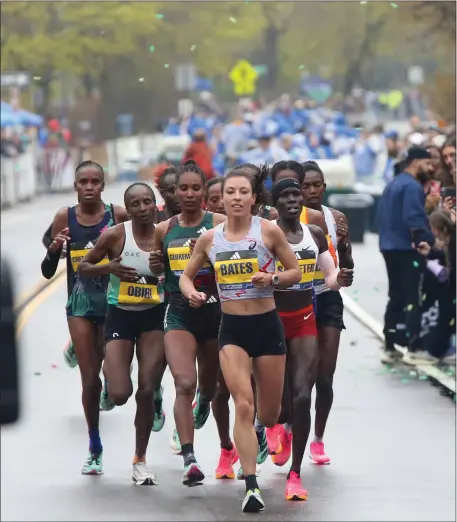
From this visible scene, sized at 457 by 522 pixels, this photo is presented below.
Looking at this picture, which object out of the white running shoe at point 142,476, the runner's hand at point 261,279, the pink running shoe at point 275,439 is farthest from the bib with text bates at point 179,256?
the pink running shoe at point 275,439

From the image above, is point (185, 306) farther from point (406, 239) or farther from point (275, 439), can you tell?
point (406, 239)

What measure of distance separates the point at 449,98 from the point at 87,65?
35.6 metres

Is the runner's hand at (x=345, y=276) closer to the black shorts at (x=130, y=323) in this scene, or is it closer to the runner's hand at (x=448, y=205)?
the black shorts at (x=130, y=323)

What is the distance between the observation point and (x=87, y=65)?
63875mm

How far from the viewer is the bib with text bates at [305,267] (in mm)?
10109

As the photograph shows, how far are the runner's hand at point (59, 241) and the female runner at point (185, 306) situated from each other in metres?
0.70

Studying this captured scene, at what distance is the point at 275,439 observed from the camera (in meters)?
11.2

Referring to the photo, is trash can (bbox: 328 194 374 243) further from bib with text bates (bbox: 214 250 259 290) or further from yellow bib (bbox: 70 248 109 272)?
bib with text bates (bbox: 214 250 259 290)

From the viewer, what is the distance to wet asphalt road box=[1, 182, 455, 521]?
960 centimetres

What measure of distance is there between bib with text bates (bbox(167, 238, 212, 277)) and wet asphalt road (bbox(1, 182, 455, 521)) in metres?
1.23

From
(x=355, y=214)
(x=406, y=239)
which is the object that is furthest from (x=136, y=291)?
(x=355, y=214)

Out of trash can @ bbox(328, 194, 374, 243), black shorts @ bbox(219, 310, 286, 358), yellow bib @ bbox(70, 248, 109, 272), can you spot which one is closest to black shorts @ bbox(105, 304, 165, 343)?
yellow bib @ bbox(70, 248, 109, 272)

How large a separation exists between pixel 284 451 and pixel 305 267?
4.94ft

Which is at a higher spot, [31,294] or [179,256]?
[179,256]
